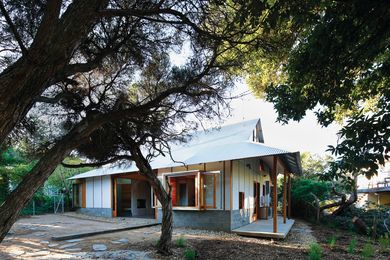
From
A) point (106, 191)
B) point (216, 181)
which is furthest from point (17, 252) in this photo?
point (106, 191)

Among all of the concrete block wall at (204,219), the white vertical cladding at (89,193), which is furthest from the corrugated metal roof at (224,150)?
the white vertical cladding at (89,193)

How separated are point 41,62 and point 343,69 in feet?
13.4

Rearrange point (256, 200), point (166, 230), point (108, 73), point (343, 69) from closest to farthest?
point (343, 69), point (108, 73), point (166, 230), point (256, 200)

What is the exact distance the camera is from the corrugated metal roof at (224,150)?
33.8 feet

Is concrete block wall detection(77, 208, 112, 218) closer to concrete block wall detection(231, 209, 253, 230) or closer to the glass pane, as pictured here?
the glass pane

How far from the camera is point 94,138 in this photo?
23.2 feet

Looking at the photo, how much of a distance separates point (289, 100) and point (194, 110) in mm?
2297

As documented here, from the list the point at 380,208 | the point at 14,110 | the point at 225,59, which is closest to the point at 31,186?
the point at 14,110

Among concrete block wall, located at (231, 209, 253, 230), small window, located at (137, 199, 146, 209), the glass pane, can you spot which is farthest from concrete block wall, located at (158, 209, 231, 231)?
small window, located at (137, 199, 146, 209)

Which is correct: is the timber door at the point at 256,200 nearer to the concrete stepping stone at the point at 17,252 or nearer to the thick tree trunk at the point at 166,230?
the thick tree trunk at the point at 166,230

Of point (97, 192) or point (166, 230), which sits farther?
point (97, 192)

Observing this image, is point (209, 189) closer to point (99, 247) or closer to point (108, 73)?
point (99, 247)

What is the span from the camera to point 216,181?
11562mm

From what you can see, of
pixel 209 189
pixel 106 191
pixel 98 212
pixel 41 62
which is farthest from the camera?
pixel 98 212
